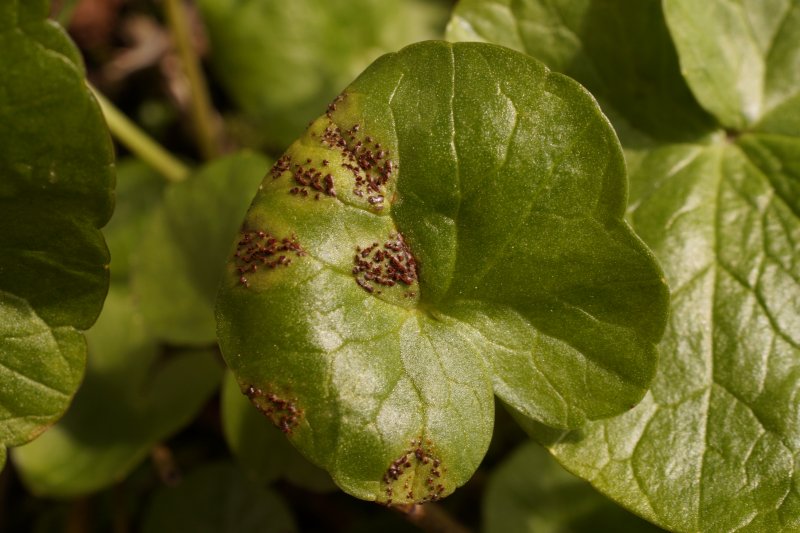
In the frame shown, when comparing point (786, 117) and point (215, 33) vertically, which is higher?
point (786, 117)

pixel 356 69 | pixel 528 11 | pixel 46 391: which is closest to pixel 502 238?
pixel 528 11

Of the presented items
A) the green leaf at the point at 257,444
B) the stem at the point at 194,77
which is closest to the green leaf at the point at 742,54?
the green leaf at the point at 257,444

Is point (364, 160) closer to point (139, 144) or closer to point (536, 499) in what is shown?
point (536, 499)

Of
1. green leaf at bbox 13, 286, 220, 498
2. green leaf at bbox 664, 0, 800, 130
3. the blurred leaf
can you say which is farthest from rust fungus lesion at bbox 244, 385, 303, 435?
the blurred leaf

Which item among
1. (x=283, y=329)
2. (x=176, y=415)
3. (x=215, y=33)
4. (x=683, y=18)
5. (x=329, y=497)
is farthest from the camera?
(x=215, y=33)

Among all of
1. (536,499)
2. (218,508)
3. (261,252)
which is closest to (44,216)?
(261,252)

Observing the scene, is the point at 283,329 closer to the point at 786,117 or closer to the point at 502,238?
the point at 502,238

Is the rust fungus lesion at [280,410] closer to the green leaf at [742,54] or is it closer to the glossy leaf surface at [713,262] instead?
the glossy leaf surface at [713,262]
